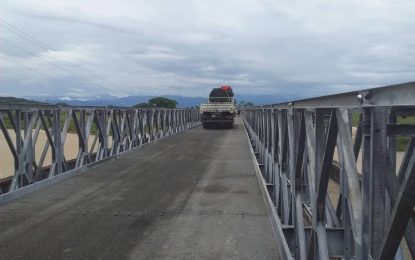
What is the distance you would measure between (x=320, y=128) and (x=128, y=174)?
8041 millimetres

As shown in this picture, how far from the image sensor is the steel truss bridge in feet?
8.87

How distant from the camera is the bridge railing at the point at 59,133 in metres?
9.50

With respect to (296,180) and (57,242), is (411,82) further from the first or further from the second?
(57,242)

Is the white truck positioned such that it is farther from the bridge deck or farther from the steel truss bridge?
the bridge deck

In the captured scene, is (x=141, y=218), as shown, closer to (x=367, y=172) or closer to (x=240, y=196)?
(x=240, y=196)

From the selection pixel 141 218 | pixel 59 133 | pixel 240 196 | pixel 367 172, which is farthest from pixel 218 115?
pixel 367 172

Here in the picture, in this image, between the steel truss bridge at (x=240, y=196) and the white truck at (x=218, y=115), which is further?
the white truck at (x=218, y=115)

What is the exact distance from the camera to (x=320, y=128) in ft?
13.4

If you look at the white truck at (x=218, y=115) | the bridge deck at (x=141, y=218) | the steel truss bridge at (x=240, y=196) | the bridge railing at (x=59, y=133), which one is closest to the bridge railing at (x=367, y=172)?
the steel truss bridge at (x=240, y=196)

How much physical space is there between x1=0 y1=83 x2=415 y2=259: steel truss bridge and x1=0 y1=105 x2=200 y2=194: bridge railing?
1.7 inches

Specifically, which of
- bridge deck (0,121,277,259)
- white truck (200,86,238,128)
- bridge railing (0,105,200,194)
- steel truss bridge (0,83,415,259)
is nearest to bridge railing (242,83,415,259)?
steel truss bridge (0,83,415,259)

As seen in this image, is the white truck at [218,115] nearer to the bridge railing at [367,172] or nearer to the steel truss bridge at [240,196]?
the steel truss bridge at [240,196]

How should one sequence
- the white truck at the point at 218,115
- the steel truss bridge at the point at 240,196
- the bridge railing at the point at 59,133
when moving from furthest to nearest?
the white truck at the point at 218,115 < the bridge railing at the point at 59,133 < the steel truss bridge at the point at 240,196

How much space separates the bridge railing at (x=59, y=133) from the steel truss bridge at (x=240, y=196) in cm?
4
